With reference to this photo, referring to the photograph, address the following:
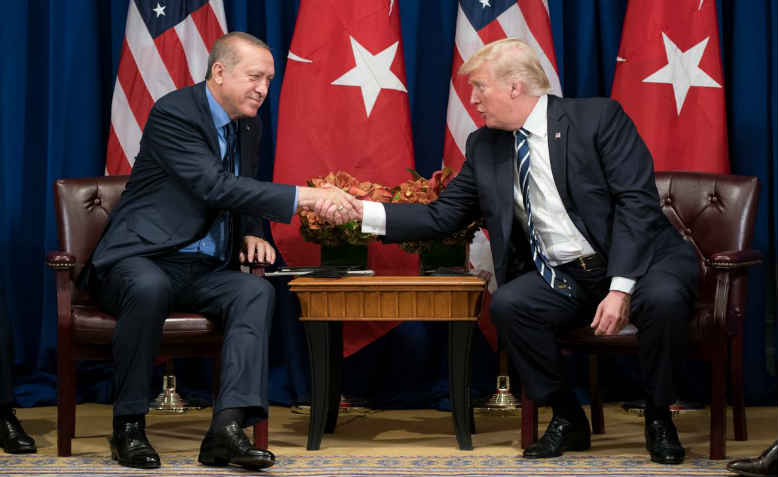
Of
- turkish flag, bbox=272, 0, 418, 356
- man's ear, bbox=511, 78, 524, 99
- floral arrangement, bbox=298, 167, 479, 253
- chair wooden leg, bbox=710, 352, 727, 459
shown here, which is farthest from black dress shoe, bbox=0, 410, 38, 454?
chair wooden leg, bbox=710, 352, 727, 459

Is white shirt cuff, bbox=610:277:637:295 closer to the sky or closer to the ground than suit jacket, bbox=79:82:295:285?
closer to the ground

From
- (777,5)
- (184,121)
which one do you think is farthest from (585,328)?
(777,5)

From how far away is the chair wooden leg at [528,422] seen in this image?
3625 millimetres

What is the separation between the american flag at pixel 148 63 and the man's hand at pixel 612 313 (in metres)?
2.24

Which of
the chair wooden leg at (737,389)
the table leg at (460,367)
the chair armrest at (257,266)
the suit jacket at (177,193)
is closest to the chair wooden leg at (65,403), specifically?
the suit jacket at (177,193)

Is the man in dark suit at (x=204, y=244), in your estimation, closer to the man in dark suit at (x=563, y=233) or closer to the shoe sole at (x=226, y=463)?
the shoe sole at (x=226, y=463)

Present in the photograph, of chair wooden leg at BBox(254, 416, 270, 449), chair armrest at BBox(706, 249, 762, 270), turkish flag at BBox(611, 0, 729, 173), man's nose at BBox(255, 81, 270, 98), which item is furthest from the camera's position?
turkish flag at BBox(611, 0, 729, 173)

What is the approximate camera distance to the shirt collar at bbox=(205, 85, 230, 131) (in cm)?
384

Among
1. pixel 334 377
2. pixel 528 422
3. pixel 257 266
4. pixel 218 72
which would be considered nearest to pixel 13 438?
pixel 257 266

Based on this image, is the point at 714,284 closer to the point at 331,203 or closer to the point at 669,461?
the point at 669,461

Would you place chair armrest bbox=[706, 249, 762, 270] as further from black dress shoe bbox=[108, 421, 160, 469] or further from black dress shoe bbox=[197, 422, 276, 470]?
black dress shoe bbox=[108, 421, 160, 469]

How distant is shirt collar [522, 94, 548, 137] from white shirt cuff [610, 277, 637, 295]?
63cm

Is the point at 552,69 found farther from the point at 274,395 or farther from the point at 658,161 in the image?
the point at 274,395

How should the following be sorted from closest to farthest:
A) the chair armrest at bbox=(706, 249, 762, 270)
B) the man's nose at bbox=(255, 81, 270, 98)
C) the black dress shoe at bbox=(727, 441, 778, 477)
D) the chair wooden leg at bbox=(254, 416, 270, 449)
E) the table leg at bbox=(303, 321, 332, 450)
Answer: the black dress shoe at bbox=(727, 441, 778, 477), the chair armrest at bbox=(706, 249, 762, 270), the chair wooden leg at bbox=(254, 416, 270, 449), the table leg at bbox=(303, 321, 332, 450), the man's nose at bbox=(255, 81, 270, 98)
